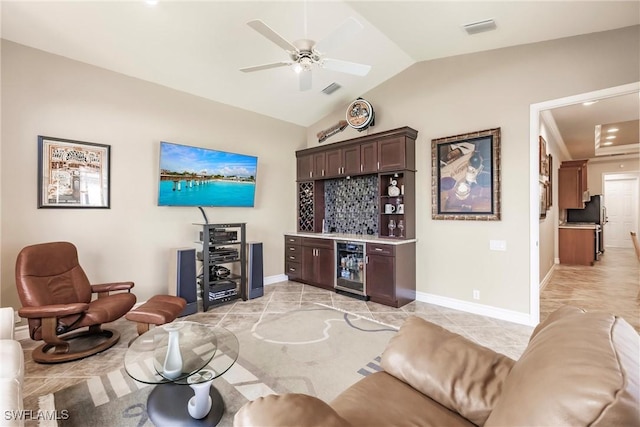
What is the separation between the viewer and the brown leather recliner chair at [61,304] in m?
2.55

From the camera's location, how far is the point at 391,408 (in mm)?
1263

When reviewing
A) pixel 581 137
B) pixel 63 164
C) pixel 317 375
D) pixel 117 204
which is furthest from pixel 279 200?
pixel 581 137

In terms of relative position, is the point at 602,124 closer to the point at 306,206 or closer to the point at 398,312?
the point at 398,312

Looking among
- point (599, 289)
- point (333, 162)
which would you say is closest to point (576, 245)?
point (599, 289)

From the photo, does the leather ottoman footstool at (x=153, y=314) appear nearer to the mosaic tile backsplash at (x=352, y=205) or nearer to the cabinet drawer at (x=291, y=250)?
the cabinet drawer at (x=291, y=250)

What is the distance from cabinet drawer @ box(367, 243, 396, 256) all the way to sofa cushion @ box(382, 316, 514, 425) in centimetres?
242

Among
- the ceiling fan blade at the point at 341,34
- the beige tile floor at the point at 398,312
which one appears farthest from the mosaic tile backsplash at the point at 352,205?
the ceiling fan blade at the point at 341,34

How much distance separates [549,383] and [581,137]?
307 inches

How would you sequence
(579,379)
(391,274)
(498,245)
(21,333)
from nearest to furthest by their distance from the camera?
(579,379), (21,333), (498,245), (391,274)

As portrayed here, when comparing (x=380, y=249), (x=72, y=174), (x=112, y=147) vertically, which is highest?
(x=112, y=147)

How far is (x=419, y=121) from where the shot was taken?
438cm

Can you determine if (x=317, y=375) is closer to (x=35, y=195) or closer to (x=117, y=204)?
(x=117, y=204)

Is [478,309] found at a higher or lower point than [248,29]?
lower

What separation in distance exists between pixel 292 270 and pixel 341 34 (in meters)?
4.08
